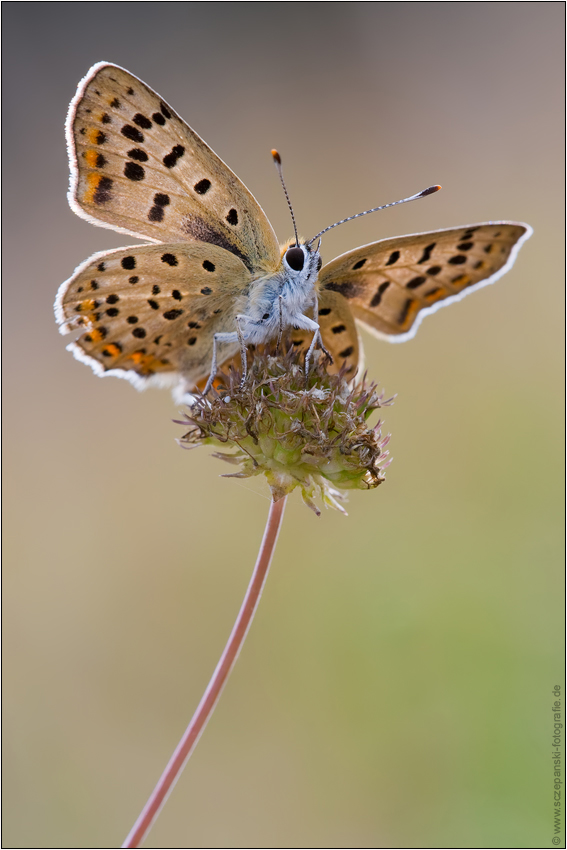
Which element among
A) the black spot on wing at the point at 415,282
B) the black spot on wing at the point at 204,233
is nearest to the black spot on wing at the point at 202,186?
the black spot on wing at the point at 204,233

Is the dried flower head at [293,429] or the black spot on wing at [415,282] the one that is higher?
the black spot on wing at [415,282]

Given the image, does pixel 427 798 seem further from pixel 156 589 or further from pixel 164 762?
pixel 156 589

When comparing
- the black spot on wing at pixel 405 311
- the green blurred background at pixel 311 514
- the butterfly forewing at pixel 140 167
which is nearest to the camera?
the butterfly forewing at pixel 140 167

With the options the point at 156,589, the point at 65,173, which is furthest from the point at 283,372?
the point at 65,173

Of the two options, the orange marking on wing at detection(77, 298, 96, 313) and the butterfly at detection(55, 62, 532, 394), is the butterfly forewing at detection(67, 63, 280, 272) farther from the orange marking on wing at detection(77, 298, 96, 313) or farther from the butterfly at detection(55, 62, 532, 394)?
the orange marking on wing at detection(77, 298, 96, 313)

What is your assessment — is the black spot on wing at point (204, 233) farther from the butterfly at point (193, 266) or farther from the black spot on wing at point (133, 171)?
the black spot on wing at point (133, 171)

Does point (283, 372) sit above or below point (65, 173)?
below
